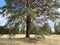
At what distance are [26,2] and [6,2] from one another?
9.57 feet

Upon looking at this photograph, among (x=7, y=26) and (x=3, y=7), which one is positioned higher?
(x=3, y=7)

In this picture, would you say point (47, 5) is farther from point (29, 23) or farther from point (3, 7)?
point (3, 7)

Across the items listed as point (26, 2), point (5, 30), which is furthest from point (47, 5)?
point (5, 30)

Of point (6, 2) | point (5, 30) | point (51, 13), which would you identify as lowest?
point (5, 30)

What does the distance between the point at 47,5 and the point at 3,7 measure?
639 centimetres

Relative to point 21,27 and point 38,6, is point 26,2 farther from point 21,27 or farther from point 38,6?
point 21,27

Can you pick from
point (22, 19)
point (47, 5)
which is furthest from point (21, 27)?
point (47, 5)

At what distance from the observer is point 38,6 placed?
29953 millimetres

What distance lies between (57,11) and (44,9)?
1.92 metres

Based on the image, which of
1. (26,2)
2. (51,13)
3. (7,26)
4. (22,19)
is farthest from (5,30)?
(51,13)

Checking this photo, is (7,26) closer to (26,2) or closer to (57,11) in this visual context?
(26,2)

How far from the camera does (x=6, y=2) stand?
95.5 feet

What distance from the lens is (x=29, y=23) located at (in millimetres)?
29984

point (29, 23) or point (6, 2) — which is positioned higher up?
point (6, 2)
